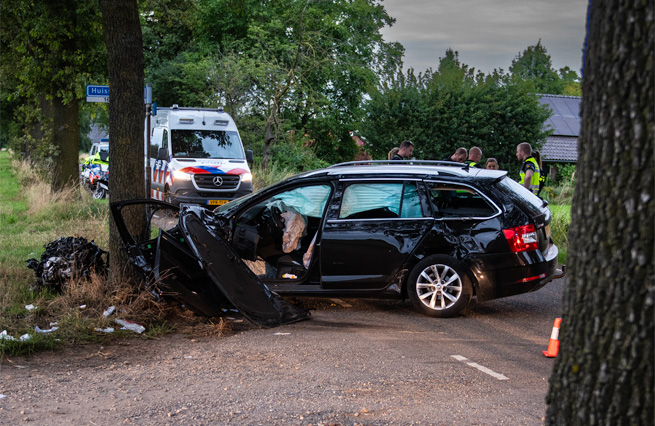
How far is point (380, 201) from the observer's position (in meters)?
7.85

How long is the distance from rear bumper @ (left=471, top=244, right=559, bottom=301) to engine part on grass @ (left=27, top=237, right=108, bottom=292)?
424 cm

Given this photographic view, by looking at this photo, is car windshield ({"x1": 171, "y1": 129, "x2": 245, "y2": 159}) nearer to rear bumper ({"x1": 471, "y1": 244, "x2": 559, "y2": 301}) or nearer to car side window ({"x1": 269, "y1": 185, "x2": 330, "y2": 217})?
car side window ({"x1": 269, "y1": 185, "x2": 330, "y2": 217})

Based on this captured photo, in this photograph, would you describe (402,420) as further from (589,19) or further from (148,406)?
(589,19)

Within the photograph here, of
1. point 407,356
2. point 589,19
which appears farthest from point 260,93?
point 589,19

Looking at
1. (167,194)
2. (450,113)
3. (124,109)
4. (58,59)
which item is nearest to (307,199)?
(124,109)

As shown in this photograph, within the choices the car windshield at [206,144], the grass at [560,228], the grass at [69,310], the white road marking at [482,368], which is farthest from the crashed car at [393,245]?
the car windshield at [206,144]

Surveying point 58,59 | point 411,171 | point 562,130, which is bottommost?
point 411,171

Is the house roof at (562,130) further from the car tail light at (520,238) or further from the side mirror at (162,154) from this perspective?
the car tail light at (520,238)

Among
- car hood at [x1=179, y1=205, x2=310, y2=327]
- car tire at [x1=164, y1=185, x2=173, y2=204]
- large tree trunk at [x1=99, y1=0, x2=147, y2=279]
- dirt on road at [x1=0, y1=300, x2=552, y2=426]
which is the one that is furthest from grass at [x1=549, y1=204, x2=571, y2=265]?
car tire at [x1=164, y1=185, x2=173, y2=204]

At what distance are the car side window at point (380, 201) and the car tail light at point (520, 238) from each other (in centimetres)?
94

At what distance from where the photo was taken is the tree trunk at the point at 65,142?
1814 cm

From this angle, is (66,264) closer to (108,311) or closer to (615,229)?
(108,311)

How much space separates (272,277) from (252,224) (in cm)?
67

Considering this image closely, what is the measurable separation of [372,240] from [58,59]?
1274 centimetres
